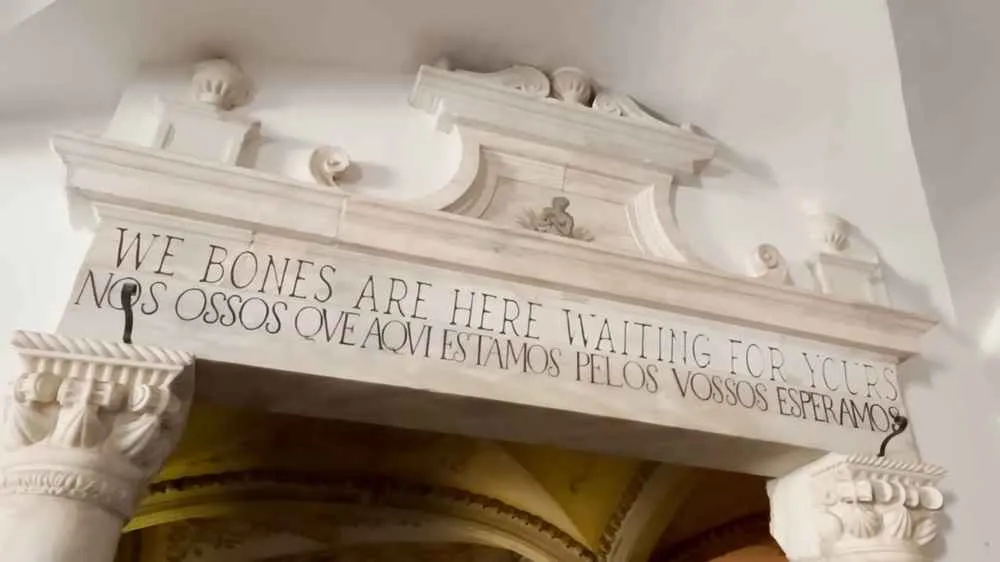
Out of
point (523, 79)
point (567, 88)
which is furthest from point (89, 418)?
point (567, 88)

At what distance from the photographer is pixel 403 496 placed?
19.0 feet

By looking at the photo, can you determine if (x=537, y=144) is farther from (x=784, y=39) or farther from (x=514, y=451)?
(x=514, y=451)

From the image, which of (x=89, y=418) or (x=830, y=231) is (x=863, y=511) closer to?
(x=830, y=231)

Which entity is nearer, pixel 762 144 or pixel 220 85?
pixel 220 85

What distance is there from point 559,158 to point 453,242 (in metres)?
0.59

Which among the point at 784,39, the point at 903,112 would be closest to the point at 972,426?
the point at 903,112

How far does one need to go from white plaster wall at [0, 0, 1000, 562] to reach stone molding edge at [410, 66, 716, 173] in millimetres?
98

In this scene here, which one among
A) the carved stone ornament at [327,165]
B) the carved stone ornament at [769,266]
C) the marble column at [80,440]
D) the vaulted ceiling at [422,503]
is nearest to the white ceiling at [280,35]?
the carved stone ornament at [327,165]

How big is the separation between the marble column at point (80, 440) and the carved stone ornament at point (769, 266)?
1849 mm

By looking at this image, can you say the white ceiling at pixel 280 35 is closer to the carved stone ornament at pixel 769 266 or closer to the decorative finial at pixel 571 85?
the decorative finial at pixel 571 85

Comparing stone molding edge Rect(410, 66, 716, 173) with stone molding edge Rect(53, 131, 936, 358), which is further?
stone molding edge Rect(410, 66, 716, 173)

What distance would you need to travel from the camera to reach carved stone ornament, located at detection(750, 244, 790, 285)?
3033mm

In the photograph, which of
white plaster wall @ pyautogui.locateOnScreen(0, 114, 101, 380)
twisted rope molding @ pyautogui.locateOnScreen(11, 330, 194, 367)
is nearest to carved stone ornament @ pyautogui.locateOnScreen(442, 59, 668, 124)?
white plaster wall @ pyautogui.locateOnScreen(0, 114, 101, 380)

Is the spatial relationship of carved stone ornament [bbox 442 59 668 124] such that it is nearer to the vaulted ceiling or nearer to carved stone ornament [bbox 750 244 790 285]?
carved stone ornament [bbox 750 244 790 285]
